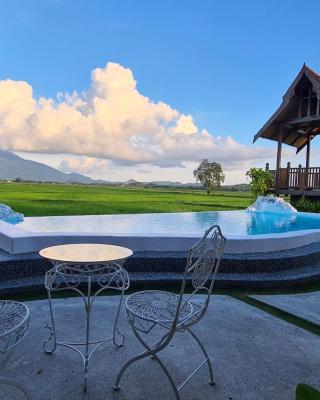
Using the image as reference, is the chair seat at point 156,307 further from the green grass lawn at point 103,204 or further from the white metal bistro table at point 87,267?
the green grass lawn at point 103,204

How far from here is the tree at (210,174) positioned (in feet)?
175

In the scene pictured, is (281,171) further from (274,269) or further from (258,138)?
(274,269)

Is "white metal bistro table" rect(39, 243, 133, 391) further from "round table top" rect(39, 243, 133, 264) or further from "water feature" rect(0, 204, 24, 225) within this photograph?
"water feature" rect(0, 204, 24, 225)

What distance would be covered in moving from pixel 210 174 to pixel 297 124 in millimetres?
37528

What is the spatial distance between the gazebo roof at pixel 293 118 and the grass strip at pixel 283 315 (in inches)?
487

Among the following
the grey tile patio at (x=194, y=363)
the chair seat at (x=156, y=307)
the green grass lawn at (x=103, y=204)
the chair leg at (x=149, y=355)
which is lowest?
the grey tile patio at (x=194, y=363)

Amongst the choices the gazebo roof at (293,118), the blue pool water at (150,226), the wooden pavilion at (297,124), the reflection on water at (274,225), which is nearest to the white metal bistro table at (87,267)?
the blue pool water at (150,226)

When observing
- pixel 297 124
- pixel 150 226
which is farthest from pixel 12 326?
pixel 297 124

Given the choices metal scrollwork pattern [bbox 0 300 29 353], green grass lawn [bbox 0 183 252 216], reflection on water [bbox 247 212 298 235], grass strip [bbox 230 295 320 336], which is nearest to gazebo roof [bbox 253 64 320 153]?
green grass lawn [bbox 0 183 252 216]

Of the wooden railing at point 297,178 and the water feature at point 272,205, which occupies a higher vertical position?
the wooden railing at point 297,178

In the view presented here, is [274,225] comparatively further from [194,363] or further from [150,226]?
[194,363]

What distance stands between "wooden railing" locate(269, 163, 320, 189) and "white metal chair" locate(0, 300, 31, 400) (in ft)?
45.9

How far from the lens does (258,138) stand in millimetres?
16328

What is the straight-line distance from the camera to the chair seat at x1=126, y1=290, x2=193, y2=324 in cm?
226
